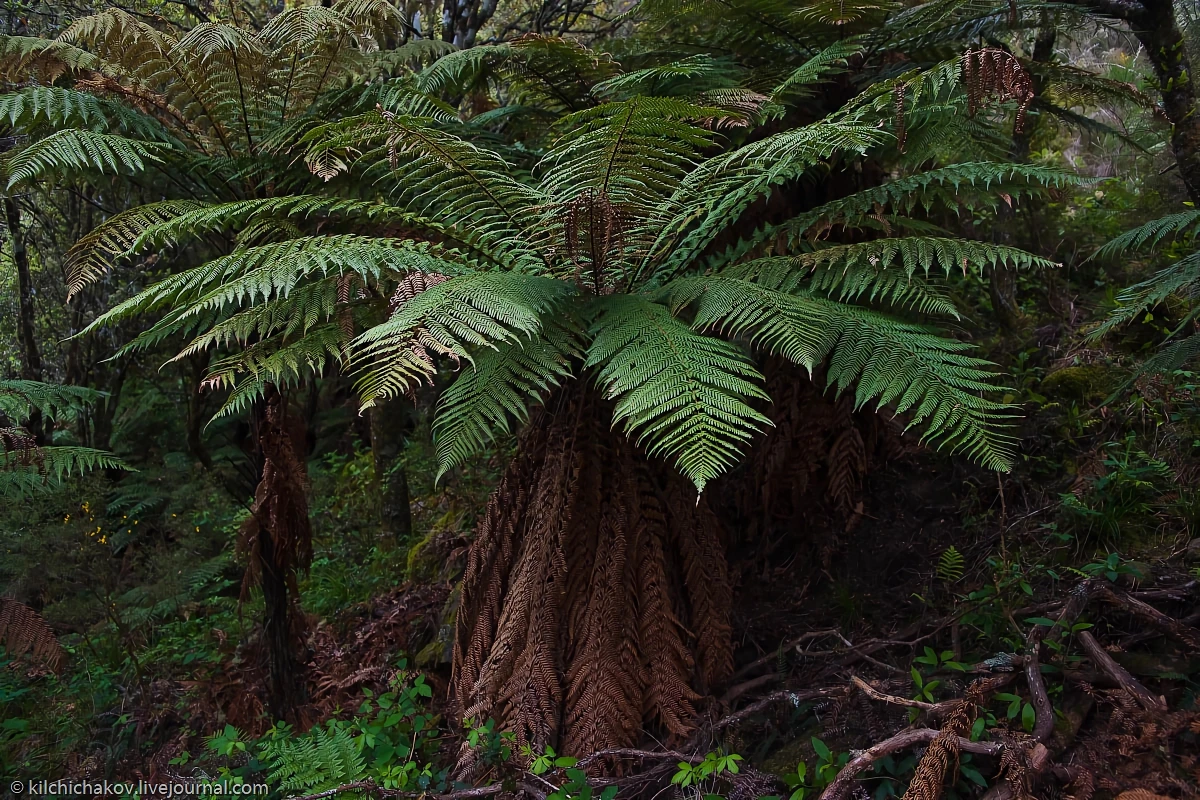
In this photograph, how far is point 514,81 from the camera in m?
2.82

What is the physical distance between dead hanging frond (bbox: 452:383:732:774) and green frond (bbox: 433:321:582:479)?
1.44 ft

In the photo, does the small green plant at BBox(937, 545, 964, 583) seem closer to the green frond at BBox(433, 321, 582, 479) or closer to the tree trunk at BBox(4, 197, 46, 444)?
the green frond at BBox(433, 321, 582, 479)

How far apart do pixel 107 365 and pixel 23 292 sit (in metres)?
1.03

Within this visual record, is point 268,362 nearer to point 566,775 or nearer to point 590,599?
point 590,599

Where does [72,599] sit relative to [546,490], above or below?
below

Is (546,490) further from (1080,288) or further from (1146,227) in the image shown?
(1080,288)

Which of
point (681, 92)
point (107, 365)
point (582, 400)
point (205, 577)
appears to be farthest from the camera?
point (107, 365)

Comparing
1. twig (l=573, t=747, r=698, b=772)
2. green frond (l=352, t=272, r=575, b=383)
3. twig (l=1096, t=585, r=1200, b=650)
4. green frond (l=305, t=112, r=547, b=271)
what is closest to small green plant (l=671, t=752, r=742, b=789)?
twig (l=573, t=747, r=698, b=772)

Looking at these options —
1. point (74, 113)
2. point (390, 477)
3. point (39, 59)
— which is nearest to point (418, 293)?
point (74, 113)

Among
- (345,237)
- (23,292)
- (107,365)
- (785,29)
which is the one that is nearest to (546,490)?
(345,237)

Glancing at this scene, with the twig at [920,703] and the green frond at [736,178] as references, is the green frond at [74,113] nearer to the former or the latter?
the green frond at [736,178]

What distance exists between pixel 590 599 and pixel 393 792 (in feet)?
2.35

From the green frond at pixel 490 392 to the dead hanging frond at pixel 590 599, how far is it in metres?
0.44

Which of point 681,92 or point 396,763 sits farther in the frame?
point 681,92
